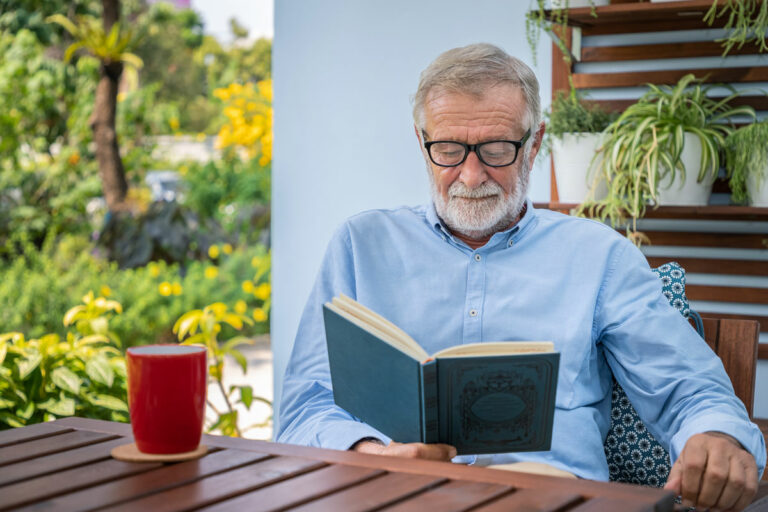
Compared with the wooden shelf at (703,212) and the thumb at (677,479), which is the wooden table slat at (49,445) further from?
the wooden shelf at (703,212)

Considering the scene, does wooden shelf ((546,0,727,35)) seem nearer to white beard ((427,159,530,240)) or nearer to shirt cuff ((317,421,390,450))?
white beard ((427,159,530,240))

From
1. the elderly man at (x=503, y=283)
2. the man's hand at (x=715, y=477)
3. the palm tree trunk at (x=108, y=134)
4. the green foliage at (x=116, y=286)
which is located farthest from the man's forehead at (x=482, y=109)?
the palm tree trunk at (x=108, y=134)

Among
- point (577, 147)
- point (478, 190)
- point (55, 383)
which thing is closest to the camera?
point (478, 190)

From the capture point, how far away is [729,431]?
1.35m

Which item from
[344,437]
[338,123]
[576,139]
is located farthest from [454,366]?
[338,123]

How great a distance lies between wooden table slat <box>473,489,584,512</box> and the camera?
91 cm

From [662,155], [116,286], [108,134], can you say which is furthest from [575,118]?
[108,134]

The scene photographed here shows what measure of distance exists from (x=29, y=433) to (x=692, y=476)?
0.94m

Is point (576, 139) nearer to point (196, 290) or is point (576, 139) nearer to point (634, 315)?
point (634, 315)

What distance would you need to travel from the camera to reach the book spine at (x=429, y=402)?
121 centimetres

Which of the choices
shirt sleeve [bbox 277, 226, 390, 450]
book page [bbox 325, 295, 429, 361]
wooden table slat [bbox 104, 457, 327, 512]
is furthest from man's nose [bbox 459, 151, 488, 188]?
wooden table slat [bbox 104, 457, 327, 512]

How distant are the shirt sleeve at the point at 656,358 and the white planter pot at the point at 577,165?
20.7 inches

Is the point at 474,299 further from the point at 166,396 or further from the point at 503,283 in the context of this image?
the point at 166,396

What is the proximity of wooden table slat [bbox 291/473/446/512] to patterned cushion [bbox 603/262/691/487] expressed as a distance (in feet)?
2.57
